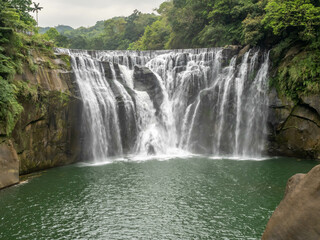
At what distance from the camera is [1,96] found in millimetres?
13594

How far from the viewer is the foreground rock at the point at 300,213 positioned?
5.25 m

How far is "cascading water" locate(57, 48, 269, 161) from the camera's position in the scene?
21.8 m

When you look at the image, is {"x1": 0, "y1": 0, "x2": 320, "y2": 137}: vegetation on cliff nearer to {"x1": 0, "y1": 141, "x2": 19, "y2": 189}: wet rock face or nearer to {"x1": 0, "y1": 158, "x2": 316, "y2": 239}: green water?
{"x1": 0, "y1": 141, "x2": 19, "y2": 189}: wet rock face

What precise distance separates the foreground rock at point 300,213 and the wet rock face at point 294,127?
48.0ft

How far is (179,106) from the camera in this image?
2572 centimetres

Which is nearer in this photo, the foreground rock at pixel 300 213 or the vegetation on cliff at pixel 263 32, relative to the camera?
the foreground rock at pixel 300 213

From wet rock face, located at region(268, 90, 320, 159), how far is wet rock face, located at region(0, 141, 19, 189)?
58.6 feet

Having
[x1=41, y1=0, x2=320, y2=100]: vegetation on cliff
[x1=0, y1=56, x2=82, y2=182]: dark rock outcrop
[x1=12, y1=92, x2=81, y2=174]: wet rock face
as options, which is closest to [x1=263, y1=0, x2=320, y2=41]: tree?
[x1=41, y1=0, x2=320, y2=100]: vegetation on cliff

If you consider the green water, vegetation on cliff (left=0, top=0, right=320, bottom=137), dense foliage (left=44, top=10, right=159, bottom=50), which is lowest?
the green water

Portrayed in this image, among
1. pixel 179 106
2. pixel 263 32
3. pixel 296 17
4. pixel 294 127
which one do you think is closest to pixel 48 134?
pixel 179 106

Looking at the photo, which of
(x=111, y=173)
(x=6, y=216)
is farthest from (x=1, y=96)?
(x=111, y=173)

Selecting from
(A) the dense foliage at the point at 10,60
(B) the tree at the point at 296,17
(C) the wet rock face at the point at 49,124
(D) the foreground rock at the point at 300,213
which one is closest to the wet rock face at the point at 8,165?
(A) the dense foliage at the point at 10,60

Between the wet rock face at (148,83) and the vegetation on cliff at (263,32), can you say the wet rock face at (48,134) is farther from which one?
the vegetation on cliff at (263,32)

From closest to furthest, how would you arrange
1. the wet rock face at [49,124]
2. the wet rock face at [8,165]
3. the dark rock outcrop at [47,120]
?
the wet rock face at [8,165]
the dark rock outcrop at [47,120]
the wet rock face at [49,124]
